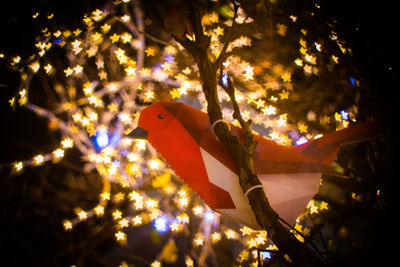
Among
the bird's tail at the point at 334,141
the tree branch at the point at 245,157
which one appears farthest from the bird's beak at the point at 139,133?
the bird's tail at the point at 334,141

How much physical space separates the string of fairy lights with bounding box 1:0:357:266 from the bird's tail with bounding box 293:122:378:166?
210 centimetres

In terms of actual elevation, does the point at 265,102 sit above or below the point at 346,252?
above

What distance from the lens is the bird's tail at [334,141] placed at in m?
1.77

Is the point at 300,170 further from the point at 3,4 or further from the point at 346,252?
the point at 3,4

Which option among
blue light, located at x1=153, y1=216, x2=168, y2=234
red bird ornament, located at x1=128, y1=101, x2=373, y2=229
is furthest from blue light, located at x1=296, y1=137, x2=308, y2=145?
A: blue light, located at x1=153, y1=216, x2=168, y2=234

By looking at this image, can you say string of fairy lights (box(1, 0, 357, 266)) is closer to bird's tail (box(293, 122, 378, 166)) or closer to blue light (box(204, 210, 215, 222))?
blue light (box(204, 210, 215, 222))

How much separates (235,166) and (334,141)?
106cm

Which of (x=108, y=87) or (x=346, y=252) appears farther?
(x=108, y=87)

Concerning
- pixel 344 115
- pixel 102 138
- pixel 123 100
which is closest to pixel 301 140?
pixel 344 115

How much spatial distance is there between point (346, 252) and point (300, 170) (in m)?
0.89

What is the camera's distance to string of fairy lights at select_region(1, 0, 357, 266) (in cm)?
434

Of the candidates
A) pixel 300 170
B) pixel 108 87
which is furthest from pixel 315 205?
pixel 108 87

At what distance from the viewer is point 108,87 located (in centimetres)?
465

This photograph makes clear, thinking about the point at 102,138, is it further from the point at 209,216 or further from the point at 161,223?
the point at 209,216
